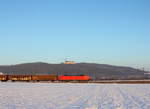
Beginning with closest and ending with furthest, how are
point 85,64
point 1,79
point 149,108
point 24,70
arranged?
point 149,108
point 1,79
point 24,70
point 85,64

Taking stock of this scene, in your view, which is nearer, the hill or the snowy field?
the snowy field

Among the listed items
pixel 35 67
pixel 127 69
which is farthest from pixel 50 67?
pixel 127 69

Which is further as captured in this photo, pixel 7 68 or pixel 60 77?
pixel 7 68

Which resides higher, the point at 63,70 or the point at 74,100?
the point at 63,70

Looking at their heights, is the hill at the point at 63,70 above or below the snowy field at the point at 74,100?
above

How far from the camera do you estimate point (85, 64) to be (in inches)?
6949

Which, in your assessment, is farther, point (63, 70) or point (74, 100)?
point (63, 70)

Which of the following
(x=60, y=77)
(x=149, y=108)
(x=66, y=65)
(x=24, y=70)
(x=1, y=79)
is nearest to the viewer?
(x=149, y=108)

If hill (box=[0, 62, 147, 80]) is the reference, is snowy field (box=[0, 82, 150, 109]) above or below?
below

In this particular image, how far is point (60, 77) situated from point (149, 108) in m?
57.9

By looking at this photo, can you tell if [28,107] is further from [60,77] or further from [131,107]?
[60,77]

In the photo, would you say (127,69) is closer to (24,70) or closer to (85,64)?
(85,64)

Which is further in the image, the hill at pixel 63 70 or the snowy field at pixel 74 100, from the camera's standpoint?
the hill at pixel 63 70

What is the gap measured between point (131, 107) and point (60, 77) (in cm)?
5722
